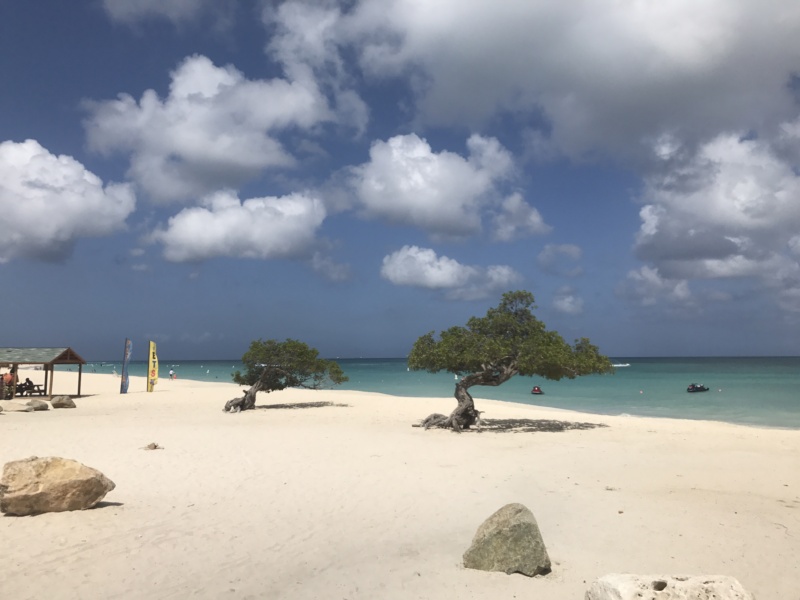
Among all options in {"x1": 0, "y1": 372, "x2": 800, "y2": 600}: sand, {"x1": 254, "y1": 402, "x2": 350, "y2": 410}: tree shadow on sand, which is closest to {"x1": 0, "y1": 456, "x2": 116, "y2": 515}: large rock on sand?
{"x1": 0, "y1": 372, "x2": 800, "y2": 600}: sand

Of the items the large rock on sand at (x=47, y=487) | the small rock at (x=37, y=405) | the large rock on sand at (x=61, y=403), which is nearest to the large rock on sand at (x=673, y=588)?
the large rock on sand at (x=47, y=487)

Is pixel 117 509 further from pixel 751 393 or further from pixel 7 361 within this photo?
pixel 751 393

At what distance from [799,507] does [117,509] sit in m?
12.0

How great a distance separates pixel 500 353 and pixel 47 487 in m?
14.0

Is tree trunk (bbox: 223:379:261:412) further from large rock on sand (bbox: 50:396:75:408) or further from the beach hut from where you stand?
the beach hut

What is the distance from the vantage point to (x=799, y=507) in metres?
10.2

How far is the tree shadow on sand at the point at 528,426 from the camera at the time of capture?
20.4 metres

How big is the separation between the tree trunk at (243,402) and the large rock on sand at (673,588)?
946 inches

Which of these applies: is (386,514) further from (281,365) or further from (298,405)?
(298,405)

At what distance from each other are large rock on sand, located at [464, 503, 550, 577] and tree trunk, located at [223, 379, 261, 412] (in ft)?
70.7

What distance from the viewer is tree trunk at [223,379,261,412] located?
87.9 ft

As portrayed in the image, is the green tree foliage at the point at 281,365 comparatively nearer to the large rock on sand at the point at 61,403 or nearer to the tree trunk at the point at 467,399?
the large rock on sand at the point at 61,403

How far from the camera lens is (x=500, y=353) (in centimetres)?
1961

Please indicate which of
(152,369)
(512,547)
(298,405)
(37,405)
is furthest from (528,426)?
(152,369)
